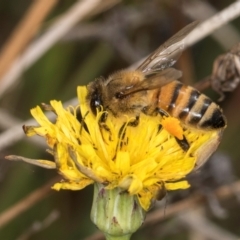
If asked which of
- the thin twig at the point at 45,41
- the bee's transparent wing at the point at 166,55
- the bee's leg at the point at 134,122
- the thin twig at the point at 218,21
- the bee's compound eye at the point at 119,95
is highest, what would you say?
the thin twig at the point at 45,41

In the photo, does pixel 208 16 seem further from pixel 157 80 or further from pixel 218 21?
pixel 157 80

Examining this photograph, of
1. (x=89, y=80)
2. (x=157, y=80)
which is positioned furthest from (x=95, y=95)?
(x=89, y=80)

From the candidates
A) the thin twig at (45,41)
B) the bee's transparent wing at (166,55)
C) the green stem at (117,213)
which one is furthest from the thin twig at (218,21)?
the green stem at (117,213)

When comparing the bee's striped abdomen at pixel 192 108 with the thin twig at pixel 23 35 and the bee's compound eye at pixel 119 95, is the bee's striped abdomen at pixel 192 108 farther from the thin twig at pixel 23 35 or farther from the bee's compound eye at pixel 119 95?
the thin twig at pixel 23 35

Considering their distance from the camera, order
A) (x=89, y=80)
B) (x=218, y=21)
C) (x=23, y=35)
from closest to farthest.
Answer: (x=218, y=21) → (x=23, y=35) → (x=89, y=80)

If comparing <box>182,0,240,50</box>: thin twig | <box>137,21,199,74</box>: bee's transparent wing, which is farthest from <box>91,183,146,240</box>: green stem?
<box>182,0,240,50</box>: thin twig

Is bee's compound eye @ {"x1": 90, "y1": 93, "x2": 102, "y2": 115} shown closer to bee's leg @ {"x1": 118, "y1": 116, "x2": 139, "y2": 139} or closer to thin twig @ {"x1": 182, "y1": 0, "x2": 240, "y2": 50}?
bee's leg @ {"x1": 118, "y1": 116, "x2": 139, "y2": 139}
